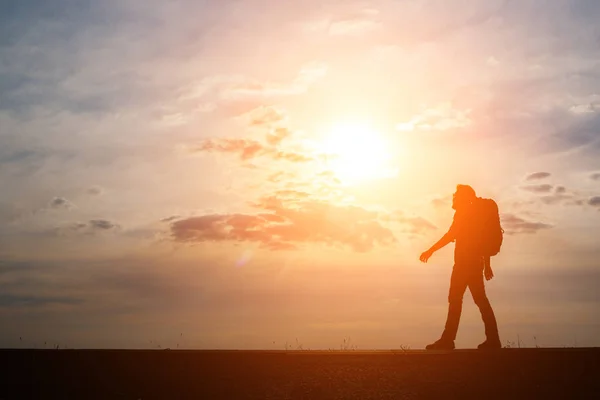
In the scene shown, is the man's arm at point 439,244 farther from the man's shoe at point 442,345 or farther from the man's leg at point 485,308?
the man's shoe at point 442,345

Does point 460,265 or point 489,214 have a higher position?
point 489,214

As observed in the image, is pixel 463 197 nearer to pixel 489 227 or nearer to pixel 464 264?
pixel 489 227

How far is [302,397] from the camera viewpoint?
8.24m

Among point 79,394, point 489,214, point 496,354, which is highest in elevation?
point 489,214

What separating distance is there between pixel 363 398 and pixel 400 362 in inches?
45.8

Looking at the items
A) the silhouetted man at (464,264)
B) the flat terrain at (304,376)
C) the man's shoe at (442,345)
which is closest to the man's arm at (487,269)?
the silhouetted man at (464,264)

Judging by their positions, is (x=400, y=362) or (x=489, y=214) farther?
(x=489, y=214)

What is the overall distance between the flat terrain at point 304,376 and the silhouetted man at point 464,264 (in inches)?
142

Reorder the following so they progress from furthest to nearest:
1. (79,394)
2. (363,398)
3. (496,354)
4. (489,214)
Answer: (489,214), (496,354), (79,394), (363,398)

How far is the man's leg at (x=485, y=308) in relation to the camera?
13.0 metres

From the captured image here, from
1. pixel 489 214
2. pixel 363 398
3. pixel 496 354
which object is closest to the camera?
pixel 363 398

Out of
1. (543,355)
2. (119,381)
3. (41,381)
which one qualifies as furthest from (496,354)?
(41,381)

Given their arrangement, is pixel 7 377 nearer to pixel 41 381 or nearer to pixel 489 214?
pixel 41 381

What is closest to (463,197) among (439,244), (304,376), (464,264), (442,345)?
(439,244)
